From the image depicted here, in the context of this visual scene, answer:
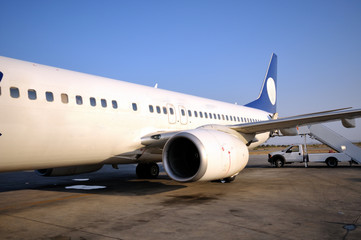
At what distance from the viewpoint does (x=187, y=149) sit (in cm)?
866

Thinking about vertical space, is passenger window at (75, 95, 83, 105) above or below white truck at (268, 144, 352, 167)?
above

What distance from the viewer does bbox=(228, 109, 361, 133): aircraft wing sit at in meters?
9.20

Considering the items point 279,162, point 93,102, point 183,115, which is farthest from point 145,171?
point 279,162

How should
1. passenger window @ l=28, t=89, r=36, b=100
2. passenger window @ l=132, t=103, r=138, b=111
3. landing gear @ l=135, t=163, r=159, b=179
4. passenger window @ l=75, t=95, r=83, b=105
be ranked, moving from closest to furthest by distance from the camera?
passenger window @ l=28, t=89, r=36, b=100 < passenger window @ l=75, t=95, r=83, b=105 < passenger window @ l=132, t=103, r=138, b=111 < landing gear @ l=135, t=163, r=159, b=179

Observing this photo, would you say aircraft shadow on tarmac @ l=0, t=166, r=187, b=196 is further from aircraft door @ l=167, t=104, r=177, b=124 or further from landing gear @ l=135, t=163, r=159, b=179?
aircraft door @ l=167, t=104, r=177, b=124

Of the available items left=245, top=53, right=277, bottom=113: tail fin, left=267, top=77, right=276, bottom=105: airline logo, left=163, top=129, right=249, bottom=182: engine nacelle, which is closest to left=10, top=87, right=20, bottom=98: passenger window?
left=163, top=129, right=249, bottom=182: engine nacelle

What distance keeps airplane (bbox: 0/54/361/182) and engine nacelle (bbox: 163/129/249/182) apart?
2 cm

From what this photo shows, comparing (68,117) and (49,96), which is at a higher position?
(49,96)

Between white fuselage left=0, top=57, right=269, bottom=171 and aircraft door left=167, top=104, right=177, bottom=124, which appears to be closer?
white fuselage left=0, top=57, right=269, bottom=171

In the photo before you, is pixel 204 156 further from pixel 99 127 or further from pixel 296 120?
pixel 296 120

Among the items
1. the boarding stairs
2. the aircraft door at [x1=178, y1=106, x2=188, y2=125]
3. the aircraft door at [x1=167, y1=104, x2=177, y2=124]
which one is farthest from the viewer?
the boarding stairs

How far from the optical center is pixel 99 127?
7.73 m

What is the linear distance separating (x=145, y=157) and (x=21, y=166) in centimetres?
381

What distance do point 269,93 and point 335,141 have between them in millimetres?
5921
